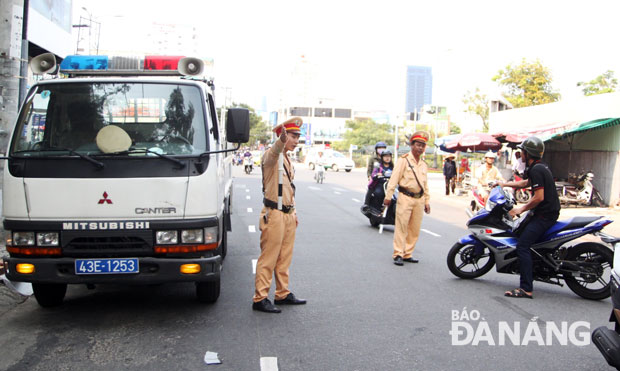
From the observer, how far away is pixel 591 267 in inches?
254

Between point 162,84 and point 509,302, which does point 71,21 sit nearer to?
point 162,84

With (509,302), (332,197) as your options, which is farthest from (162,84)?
(332,197)

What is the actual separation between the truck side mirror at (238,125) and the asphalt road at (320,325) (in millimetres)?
1766

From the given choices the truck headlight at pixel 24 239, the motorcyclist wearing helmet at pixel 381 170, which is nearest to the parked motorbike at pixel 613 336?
the truck headlight at pixel 24 239

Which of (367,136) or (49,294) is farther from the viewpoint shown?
(367,136)

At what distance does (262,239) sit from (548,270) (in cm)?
341

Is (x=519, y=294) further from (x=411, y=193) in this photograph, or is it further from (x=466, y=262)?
(x=411, y=193)

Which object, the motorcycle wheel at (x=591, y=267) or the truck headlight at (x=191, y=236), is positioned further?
the motorcycle wheel at (x=591, y=267)

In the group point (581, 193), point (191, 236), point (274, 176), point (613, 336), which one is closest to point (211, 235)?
point (191, 236)

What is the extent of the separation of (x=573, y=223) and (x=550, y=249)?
397 mm

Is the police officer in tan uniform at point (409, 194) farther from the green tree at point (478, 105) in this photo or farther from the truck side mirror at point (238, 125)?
the green tree at point (478, 105)

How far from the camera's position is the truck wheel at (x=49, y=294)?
5.64 m

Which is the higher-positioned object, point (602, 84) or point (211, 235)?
point (602, 84)

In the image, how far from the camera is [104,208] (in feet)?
16.5
